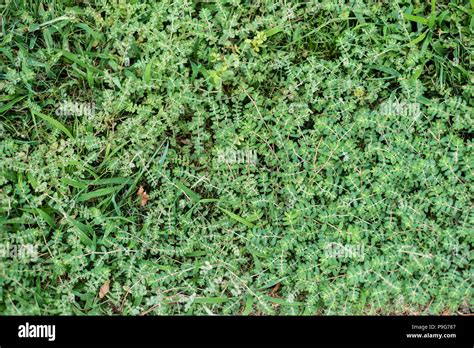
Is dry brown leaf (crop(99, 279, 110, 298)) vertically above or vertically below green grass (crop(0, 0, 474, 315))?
below

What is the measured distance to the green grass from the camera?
4.27m

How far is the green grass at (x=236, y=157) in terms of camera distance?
14.0ft

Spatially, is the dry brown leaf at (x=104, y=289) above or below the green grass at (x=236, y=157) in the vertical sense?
below

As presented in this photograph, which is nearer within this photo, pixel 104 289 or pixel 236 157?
pixel 104 289

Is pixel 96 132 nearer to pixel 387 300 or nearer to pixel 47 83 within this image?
pixel 47 83

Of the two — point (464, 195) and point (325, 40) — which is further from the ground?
point (325, 40)

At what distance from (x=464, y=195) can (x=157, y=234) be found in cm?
258

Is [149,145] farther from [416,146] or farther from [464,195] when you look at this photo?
[464,195]

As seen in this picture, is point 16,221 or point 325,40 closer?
point 16,221

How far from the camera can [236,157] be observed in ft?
14.6

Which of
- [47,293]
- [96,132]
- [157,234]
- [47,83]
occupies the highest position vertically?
[47,83]

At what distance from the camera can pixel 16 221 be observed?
4312 millimetres

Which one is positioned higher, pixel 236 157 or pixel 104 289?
pixel 236 157

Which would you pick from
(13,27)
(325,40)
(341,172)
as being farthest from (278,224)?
(13,27)
